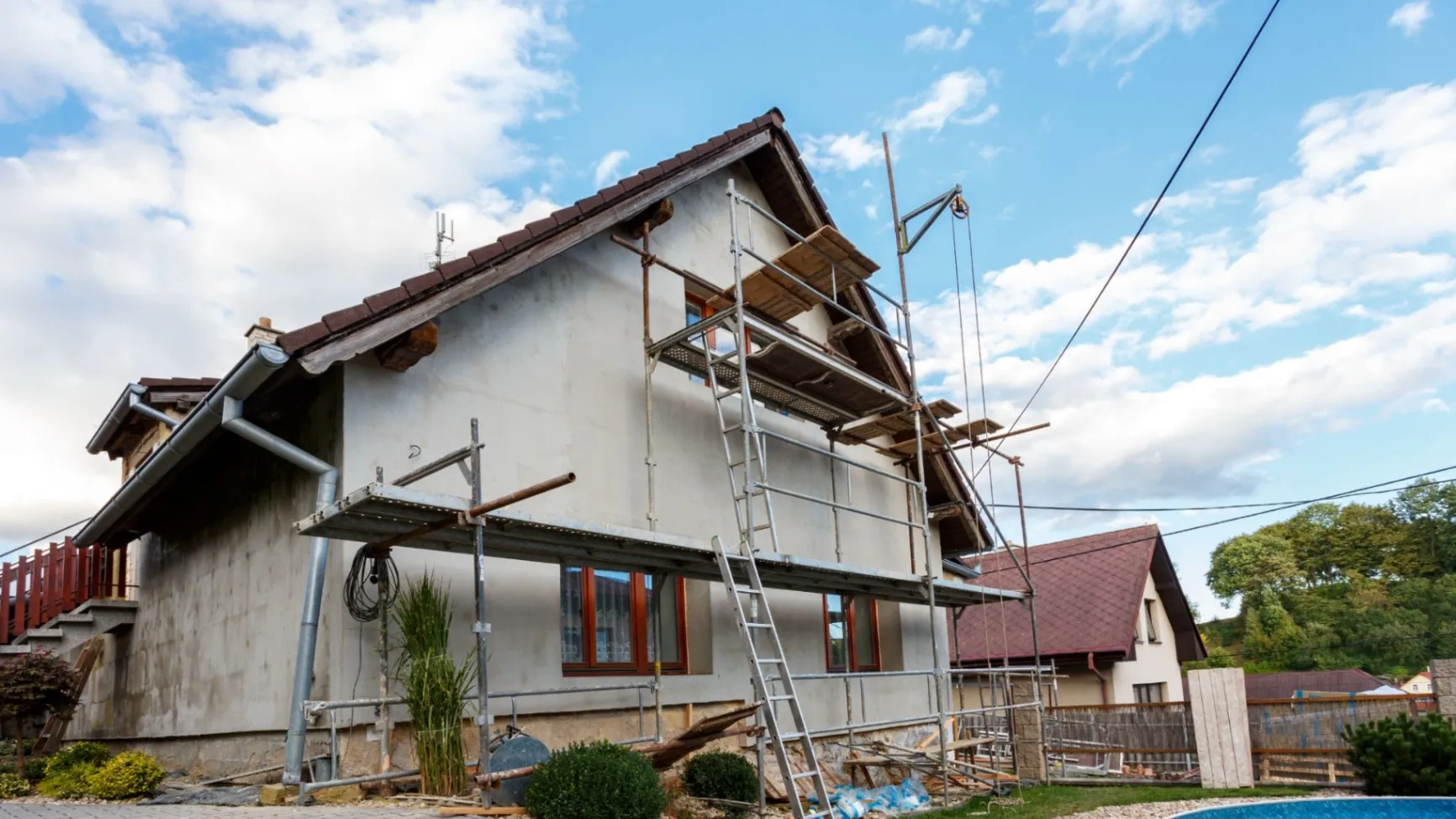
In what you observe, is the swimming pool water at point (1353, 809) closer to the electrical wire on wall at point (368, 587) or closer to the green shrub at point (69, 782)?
the electrical wire on wall at point (368, 587)

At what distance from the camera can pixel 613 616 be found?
415 inches

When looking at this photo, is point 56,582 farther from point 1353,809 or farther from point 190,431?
point 1353,809

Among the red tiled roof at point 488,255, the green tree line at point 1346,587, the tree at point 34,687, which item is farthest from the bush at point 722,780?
the green tree line at point 1346,587

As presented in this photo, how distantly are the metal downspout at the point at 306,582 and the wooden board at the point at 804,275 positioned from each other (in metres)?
5.23

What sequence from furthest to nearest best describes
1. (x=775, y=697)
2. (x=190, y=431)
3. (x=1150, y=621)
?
1. (x=1150, y=621)
2. (x=190, y=431)
3. (x=775, y=697)

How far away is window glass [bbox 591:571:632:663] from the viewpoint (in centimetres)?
1034

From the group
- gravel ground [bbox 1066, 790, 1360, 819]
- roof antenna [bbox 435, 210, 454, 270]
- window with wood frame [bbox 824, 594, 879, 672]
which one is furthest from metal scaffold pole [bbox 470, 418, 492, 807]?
roof antenna [bbox 435, 210, 454, 270]

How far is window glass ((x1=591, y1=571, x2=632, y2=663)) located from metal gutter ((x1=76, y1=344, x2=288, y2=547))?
12.5 feet

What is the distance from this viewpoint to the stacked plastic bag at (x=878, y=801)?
9.64 meters

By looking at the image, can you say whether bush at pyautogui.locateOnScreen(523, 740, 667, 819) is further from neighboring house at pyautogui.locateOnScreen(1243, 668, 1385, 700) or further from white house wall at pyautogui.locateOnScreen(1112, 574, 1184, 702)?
neighboring house at pyautogui.locateOnScreen(1243, 668, 1385, 700)

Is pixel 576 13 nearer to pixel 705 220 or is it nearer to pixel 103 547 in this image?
pixel 705 220

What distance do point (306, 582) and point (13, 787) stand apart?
5446 mm

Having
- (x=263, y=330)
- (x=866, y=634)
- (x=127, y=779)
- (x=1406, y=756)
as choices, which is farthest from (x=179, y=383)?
(x=1406, y=756)

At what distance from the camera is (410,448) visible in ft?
29.5
